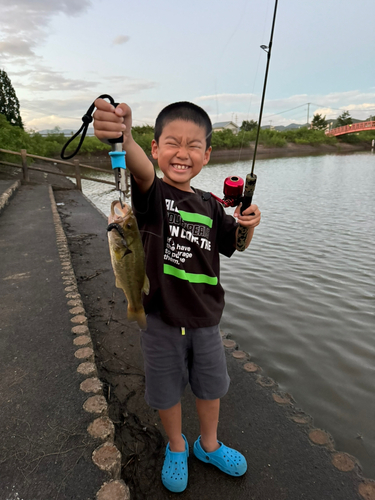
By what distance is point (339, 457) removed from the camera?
212 centimetres

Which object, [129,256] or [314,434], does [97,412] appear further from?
[314,434]

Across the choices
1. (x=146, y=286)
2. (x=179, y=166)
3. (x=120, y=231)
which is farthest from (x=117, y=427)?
(x=179, y=166)

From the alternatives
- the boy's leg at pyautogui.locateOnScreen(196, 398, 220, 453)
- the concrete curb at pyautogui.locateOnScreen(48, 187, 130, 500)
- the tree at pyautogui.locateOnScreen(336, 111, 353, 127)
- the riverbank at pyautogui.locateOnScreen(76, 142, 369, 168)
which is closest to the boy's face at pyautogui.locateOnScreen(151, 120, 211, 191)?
the boy's leg at pyautogui.locateOnScreen(196, 398, 220, 453)

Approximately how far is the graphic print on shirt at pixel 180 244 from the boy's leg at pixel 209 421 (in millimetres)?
752

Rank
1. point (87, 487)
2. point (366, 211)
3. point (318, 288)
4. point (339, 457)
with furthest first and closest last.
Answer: point (366, 211) → point (318, 288) → point (339, 457) → point (87, 487)

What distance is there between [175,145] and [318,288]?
434 cm

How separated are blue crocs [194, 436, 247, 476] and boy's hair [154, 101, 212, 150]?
1.98 meters

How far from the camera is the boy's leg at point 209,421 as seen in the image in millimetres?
2016

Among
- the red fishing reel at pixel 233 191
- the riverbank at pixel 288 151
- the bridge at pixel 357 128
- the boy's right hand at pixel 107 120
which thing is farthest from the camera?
the bridge at pixel 357 128

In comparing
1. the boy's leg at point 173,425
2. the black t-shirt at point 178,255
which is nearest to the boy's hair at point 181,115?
the black t-shirt at point 178,255

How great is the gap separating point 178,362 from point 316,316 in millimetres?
3235

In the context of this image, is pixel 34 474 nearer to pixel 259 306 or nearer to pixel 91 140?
pixel 259 306

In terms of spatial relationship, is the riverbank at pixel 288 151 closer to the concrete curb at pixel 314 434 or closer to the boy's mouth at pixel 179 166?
the concrete curb at pixel 314 434

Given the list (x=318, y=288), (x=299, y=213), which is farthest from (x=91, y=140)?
(x=318, y=288)
